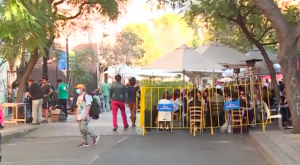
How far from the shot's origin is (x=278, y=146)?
10844 millimetres

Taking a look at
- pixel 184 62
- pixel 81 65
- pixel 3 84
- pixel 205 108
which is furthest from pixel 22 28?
pixel 81 65

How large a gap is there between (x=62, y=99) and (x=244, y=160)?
12117mm

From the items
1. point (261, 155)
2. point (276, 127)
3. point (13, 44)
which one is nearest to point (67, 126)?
point (13, 44)

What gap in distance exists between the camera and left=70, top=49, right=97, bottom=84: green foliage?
31.7 metres

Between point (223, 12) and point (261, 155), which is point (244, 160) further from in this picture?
point (223, 12)

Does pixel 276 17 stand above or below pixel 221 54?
above

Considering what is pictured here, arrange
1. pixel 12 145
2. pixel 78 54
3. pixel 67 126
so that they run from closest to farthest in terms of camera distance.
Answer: pixel 12 145, pixel 67 126, pixel 78 54

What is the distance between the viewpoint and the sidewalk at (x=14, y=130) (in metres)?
14.0

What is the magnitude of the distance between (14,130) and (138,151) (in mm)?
5607

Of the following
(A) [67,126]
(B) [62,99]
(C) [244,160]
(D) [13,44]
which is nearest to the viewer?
(C) [244,160]

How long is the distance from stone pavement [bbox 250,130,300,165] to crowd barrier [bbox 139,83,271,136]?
4.39ft

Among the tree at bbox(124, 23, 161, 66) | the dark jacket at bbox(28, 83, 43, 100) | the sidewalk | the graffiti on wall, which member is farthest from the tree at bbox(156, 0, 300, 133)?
the tree at bbox(124, 23, 161, 66)

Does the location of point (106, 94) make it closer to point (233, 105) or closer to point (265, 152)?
point (233, 105)

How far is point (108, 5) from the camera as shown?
19.2 metres
